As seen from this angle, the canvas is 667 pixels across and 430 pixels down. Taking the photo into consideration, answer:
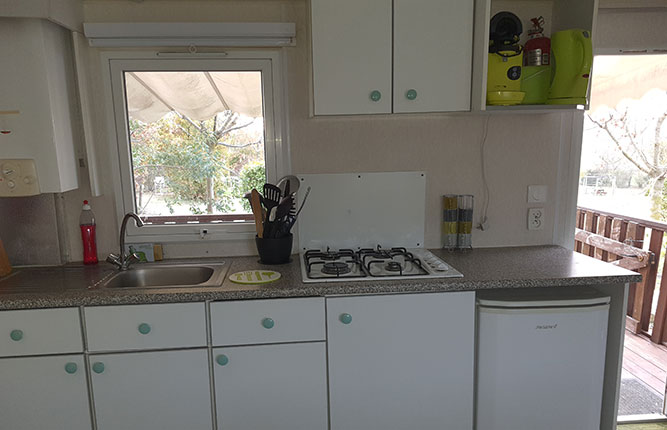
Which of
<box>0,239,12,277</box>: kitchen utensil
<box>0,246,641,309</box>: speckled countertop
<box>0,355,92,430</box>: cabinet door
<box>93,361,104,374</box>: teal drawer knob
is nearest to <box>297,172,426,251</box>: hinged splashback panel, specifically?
<box>0,246,641,309</box>: speckled countertop

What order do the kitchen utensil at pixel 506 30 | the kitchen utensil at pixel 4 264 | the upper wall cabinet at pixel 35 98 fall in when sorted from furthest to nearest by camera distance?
the kitchen utensil at pixel 4 264
the kitchen utensil at pixel 506 30
the upper wall cabinet at pixel 35 98

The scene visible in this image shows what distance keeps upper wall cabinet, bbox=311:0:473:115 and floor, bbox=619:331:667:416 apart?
2014mm

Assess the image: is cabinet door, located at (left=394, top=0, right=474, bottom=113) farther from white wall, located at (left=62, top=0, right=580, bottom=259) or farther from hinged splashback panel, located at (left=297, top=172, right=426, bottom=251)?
hinged splashback panel, located at (left=297, top=172, right=426, bottom=251)

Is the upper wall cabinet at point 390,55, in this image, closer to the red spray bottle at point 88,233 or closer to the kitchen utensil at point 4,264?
the red spray bottle at point 88,233

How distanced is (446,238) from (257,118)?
115 centimetres

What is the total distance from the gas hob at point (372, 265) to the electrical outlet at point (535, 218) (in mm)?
609

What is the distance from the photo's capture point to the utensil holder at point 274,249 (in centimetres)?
195

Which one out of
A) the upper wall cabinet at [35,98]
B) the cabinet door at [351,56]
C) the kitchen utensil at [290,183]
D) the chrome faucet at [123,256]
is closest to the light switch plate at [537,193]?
the cabinet door at [351,56]

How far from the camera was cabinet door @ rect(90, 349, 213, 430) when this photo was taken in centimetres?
162

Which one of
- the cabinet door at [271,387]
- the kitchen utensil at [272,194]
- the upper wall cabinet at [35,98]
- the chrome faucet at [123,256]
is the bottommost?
the cabinet door at [271,387]

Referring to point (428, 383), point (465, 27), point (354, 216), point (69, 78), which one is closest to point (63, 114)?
point (69, 78)

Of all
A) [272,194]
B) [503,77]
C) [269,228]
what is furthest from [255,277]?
[503,77]

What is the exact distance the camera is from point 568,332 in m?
1.72

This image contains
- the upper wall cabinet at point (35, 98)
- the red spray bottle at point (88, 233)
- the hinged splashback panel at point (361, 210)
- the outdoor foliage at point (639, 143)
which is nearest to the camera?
the upper wall cabinet at point (35, 98)
